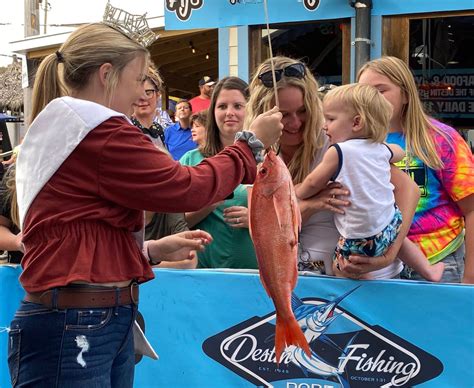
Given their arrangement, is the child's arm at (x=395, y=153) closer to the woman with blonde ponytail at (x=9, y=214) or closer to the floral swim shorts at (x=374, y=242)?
the floral swim shorts at (x=374, y=242)

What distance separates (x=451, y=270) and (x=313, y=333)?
2.39ft

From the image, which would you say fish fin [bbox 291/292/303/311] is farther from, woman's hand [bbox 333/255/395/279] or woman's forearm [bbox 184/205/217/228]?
woman's forearm [bbox 184/205/217/228]

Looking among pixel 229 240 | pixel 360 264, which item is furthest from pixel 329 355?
pixel 229 240

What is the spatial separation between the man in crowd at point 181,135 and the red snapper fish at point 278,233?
4.86 metres

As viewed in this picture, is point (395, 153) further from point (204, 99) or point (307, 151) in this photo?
point (204, 99)

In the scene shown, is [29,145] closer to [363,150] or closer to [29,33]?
[363,150]

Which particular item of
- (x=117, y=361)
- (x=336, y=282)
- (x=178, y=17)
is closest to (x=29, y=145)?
(x=117, y=361)

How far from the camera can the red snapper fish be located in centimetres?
201

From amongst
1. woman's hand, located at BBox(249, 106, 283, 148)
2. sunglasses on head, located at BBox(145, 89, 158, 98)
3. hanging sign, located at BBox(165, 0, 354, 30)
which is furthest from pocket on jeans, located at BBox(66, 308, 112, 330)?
hanging sign, located at BBox(165, 0, 354, 30)

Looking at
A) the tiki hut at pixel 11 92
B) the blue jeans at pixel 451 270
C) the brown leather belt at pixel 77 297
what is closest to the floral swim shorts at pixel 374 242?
the blue jeans at pixel 451 270

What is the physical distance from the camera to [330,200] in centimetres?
260

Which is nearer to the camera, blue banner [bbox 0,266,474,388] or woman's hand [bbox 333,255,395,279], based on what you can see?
woman's hand [bbox 333,255,395,279]

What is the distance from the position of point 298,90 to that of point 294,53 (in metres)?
7.07

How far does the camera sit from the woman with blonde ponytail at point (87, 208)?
188cm
